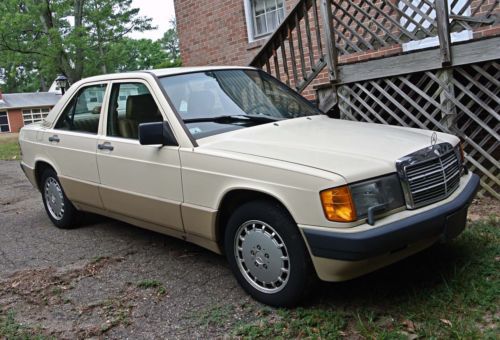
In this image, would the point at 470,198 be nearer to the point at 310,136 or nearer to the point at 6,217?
the point at 310,136

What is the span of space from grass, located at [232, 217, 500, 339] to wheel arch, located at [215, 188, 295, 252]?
67 cm

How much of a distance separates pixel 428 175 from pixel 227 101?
5.65 feet

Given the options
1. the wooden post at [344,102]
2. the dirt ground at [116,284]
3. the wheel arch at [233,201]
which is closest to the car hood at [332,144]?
the wheel arch at [233,201]

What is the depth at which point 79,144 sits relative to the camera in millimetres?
5145

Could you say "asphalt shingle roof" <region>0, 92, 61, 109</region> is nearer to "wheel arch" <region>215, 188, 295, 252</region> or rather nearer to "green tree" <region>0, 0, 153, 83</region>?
"green tree" <region>0, 0, 153, 83</region>

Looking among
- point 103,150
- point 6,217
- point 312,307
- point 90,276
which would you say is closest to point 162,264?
point 90,276

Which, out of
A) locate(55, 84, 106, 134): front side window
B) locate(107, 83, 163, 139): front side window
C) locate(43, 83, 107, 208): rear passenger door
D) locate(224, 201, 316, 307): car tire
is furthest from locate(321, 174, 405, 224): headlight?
locate(55, 84, 106, 134): front side window

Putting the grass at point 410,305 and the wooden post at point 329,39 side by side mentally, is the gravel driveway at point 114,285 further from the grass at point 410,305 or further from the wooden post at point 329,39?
the wooden post at point 329,39

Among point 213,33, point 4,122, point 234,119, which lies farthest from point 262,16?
point 4,122

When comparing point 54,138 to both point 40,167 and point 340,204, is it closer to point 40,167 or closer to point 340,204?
point 40,167

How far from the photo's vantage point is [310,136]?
12.7 ft

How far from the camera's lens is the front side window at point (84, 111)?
5.07m

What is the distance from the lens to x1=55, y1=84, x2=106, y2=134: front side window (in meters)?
5.07

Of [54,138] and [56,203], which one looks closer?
[54,138]
